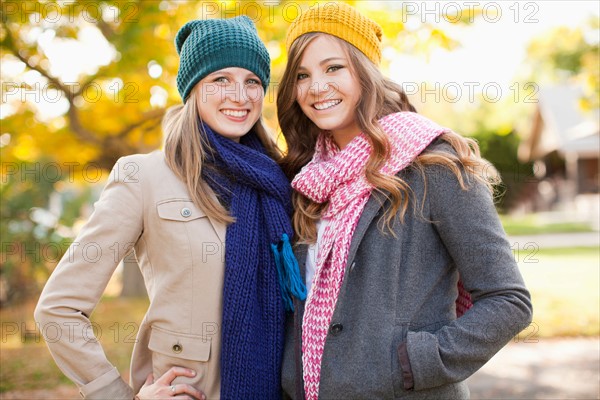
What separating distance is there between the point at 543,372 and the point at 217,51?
4.88m

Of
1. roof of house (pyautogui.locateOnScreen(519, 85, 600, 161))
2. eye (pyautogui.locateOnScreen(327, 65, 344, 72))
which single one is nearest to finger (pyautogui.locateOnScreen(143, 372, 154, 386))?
eye (pyautogui.locateOnScreen(327, 65, 344, 72))

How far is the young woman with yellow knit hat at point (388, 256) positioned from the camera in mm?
2102

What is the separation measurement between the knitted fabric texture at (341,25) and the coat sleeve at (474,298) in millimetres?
806

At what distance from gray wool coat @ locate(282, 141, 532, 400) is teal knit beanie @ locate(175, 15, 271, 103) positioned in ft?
2.82

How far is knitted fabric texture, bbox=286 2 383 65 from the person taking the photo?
101 inches

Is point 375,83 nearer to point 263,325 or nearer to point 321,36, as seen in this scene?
point 321,36

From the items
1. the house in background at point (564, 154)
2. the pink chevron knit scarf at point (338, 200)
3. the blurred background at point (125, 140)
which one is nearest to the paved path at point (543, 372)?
the blurred background at point (125, 140)

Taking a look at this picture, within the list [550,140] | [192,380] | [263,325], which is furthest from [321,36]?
[550,140]

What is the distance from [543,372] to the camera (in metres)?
5.84

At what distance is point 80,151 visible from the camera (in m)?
7.95

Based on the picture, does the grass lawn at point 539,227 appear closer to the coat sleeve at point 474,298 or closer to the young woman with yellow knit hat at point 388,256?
the young woman with yellow knit hat at point 388,256

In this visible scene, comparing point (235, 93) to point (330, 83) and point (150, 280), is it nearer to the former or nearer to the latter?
point (330, 83)

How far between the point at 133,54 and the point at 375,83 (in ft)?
11.6

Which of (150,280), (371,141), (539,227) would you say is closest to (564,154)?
(539,227)
